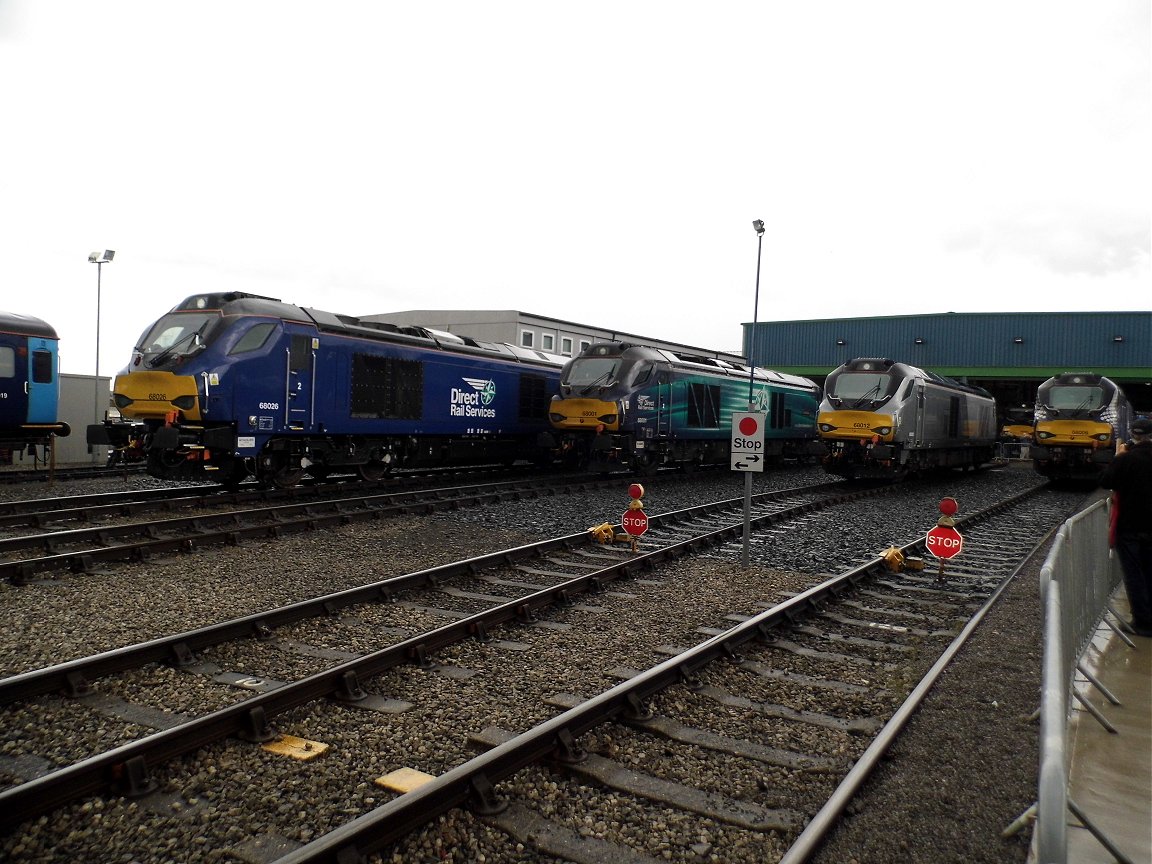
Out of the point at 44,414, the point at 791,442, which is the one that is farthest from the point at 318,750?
the point at 791,442

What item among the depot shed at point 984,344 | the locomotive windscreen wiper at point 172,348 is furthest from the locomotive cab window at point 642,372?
the depot shed at point 984,344

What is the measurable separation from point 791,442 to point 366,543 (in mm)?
18106

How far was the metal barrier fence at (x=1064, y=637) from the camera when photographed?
2271 mm

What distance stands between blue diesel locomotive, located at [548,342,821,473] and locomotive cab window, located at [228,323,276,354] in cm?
700

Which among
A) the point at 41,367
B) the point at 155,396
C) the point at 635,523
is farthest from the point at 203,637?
the point at 41,367

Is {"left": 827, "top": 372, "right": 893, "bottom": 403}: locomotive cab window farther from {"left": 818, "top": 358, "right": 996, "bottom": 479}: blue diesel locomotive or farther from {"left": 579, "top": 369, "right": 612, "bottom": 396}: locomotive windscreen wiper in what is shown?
{"left": 579, "top": 369, "right": 612, "bottom": 396}: locomotive windscreen wiper

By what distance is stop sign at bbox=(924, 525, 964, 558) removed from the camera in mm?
9148

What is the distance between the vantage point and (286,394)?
13.4m

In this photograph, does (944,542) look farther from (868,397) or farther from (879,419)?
(868,397)

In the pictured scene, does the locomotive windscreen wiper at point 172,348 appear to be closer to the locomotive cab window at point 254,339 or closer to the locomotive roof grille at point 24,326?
the locomotive cab window at point 254,339

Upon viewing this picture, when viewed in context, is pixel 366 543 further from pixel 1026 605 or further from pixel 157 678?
pixel 1026 605

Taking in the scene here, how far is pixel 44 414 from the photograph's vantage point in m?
17.2

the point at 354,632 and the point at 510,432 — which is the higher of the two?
the point at 510,432

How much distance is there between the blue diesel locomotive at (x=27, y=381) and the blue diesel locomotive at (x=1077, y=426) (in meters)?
23.0
